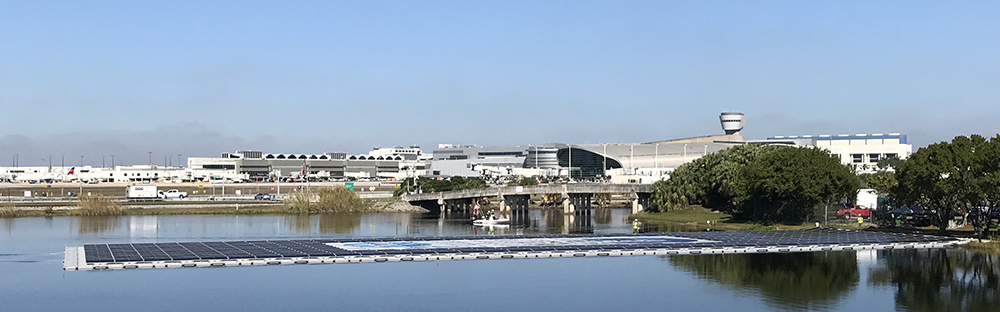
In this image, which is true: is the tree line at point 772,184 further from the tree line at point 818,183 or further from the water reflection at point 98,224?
the water reflection at point 98,224

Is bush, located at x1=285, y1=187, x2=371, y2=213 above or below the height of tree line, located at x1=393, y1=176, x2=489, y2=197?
below

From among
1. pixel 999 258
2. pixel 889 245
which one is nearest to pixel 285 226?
pixel 889 245

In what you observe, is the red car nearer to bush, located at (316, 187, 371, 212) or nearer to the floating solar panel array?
the floating solar panel array

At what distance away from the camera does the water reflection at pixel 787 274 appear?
165 feet

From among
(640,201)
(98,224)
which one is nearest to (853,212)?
(640,201)

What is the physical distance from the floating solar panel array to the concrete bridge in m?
51.2

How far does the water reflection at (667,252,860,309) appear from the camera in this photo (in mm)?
50375

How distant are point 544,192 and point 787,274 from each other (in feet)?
265

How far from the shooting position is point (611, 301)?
48.7m

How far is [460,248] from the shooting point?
69.7 m

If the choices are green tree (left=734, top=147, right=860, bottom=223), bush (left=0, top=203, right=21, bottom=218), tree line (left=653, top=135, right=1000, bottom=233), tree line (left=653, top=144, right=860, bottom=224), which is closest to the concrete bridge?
tree line (left=653, top=135, right=1000, bottom=233)

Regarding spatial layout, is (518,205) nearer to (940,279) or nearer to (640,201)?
(640,201)

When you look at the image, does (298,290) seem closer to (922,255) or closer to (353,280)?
(353,280)

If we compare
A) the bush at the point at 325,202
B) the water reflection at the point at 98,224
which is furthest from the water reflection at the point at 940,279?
the bush at the point at 325,202
